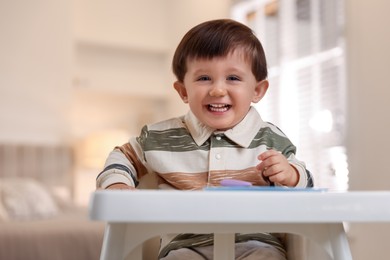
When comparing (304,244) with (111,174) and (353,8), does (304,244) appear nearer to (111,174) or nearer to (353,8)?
(111,174)

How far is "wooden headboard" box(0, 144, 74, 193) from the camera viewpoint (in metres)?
4.00

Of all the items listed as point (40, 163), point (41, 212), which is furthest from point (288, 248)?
point (40, 163)

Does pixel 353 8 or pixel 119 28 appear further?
pixel 119 28

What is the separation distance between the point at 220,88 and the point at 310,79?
2.30 m

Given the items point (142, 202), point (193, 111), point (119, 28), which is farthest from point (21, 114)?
point (142, 202)

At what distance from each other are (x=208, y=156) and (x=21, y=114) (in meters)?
3.32

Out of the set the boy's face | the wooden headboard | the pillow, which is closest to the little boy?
the boy's face

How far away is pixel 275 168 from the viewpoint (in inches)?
39.2

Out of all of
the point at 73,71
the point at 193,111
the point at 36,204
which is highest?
the point at 73,71

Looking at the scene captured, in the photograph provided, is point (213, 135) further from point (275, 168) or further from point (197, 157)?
point (275, 168)

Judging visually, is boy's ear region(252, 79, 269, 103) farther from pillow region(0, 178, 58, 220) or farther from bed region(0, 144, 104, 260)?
pillow region(0, 178, 58, 220)

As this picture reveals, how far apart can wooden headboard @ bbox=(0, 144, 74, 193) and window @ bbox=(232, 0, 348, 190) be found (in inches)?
58.8

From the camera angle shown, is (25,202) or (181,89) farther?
(25,202)

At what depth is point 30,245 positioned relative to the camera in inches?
94.1
